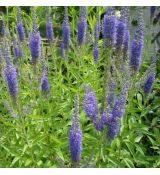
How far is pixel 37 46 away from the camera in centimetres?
318

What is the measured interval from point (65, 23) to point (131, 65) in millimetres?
1230

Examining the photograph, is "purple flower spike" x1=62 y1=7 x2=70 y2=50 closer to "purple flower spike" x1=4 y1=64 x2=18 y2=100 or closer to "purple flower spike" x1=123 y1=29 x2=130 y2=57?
"purple flower spike" x1=123 y1=29 x2=130 y2=57

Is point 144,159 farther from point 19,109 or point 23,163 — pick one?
point 19,109

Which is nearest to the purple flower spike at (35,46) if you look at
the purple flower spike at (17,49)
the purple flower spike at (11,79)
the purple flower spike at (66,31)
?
the purple flower spike at (11,79)

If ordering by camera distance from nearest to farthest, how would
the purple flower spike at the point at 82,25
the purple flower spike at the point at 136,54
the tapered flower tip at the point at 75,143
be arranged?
the tapered flower tip at the point at 75,143 < the purple flower spike at the point at 136,54 < the purple flower spike at the point at 82,25

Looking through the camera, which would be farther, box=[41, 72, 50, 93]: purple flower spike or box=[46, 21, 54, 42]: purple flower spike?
box=[46, 21, 54, 42]: purple flower spike

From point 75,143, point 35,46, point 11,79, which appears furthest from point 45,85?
point 75,143

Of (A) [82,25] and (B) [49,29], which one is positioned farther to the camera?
(B) [49,29]

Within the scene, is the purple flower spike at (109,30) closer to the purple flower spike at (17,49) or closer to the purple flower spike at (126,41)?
the purple flower spike at (126,41)

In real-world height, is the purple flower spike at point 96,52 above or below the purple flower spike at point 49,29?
below

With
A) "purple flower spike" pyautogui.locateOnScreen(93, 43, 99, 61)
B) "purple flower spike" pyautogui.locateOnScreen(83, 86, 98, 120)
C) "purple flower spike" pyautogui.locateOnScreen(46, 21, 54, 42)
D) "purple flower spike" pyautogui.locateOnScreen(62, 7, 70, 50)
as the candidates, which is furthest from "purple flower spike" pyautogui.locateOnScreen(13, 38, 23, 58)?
"purple flower spike" pyautogui.locateOnScreen(83, 86, 98, 120)

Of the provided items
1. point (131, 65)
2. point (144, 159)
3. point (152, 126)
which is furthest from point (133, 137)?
point (131, 65)

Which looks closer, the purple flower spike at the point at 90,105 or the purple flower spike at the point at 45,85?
the purple flower spike at the point at 90,105

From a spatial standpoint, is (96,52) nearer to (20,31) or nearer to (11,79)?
(20,31)
